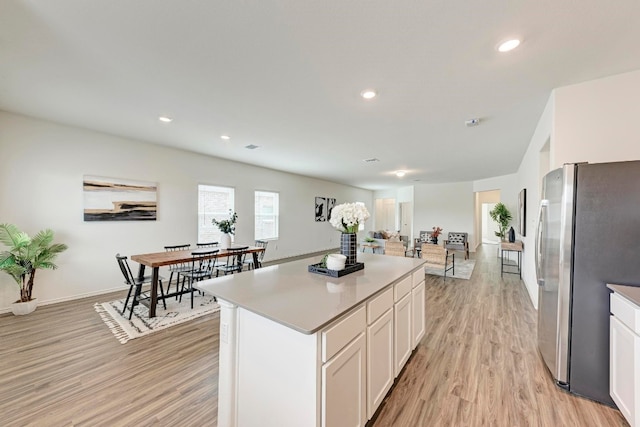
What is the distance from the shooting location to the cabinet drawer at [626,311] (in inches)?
58.6

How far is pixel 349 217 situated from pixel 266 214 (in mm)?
5196

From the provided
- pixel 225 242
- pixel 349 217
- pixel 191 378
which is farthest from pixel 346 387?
pixel 225 242

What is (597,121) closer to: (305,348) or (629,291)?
(629,291)

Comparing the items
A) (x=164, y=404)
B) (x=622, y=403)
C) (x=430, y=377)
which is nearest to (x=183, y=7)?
(x=164, y=404)

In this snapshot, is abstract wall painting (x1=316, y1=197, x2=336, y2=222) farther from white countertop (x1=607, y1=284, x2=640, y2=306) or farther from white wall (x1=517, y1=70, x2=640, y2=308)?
white countertop (x1=607, y1=284, x2=640, y2=306)

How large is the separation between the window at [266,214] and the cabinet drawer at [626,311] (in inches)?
248

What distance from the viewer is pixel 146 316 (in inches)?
131

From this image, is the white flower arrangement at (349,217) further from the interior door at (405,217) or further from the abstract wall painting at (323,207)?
the interior door at (405,217)

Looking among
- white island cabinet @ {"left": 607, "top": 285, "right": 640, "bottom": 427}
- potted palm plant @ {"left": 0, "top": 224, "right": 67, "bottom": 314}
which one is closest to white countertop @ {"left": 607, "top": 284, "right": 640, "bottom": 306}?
white island cabinet @ {"left": 607, "top": 285, "right": 640, "bottom": 427}

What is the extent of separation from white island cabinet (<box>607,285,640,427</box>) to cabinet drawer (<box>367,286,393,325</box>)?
1.43 m

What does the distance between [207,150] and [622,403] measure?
610cm

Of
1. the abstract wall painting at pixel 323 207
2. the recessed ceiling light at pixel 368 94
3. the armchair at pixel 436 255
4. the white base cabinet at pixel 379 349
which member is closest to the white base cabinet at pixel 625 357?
the white base cabinet at pixel 379 349

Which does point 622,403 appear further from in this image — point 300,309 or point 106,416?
point 106,416

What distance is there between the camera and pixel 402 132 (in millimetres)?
3832
